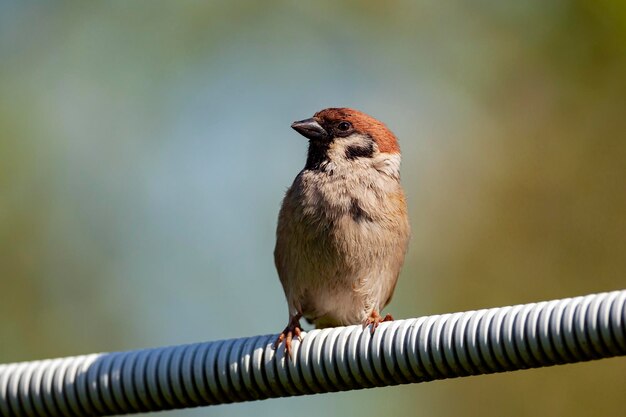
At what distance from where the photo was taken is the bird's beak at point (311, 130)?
21.0ft

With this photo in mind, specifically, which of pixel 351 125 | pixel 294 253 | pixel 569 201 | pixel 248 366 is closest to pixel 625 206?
pixel 569 201

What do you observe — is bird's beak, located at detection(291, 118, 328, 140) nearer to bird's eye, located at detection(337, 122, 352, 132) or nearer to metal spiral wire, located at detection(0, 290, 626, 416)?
bird's eye, located at detection(337, 122, 352, 132)

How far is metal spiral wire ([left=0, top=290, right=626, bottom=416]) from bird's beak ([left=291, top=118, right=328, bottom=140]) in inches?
93.9

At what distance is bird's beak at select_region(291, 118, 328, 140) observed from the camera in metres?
6.39

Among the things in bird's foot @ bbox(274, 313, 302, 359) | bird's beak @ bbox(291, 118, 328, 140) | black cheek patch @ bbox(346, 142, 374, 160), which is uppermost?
bird's beak @ bbox(291, 118, 328, 140)

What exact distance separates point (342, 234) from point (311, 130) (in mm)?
871

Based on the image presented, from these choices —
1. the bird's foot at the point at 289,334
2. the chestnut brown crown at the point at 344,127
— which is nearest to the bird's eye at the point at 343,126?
the chestnut brown crown at the point at 344,127

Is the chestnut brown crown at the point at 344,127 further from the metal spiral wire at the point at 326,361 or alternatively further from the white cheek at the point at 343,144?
the metal spiral wire at the point at 326,361

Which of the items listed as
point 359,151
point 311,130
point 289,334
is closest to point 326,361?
point 289,334

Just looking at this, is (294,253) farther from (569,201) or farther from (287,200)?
(569,201)

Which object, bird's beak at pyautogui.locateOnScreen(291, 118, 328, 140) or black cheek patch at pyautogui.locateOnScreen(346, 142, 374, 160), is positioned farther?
bird's beak at pyautogui.locateOnScreen(291, 118, 328, 140)

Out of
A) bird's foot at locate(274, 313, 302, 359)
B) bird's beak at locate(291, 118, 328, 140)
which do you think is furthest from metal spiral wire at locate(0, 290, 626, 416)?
bird's beak at locate(291, 118, 328, 140)

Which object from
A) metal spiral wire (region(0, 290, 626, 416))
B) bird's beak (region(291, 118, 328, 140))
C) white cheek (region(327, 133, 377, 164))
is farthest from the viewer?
bird's beak (region(291, 118, 328, 140))

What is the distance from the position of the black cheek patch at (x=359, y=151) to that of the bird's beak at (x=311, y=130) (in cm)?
16
